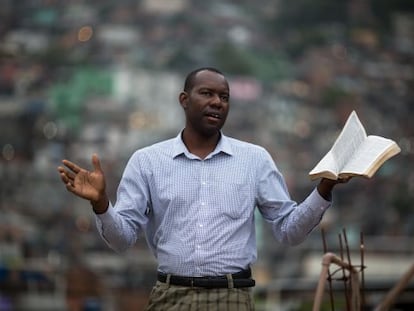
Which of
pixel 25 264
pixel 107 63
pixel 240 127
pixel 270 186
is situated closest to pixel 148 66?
pixel 107 63

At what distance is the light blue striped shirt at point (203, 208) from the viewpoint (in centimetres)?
315

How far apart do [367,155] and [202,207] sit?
52cm

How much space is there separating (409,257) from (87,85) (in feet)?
29.9

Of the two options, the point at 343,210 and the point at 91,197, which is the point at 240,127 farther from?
the point at 91,197

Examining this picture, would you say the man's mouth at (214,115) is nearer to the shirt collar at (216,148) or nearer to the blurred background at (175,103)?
the shirt collar at (216,148)

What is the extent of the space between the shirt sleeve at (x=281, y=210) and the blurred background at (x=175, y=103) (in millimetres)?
19536

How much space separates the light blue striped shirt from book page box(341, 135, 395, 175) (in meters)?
0.16

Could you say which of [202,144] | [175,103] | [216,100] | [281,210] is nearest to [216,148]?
[202,144]

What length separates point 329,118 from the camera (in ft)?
87.0

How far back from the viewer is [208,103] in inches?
127

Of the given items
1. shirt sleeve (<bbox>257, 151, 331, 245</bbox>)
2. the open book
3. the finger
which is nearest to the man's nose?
shirt sleeve (<bbox>257, 151, 331, 245</bbox>)

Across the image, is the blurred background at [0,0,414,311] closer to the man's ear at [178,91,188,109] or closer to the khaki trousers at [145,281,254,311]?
the man's ear at [178,91,188,109]

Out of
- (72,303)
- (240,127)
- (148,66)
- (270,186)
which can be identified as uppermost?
(148,66)

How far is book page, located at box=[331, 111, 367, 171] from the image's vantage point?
3092 millimetres
